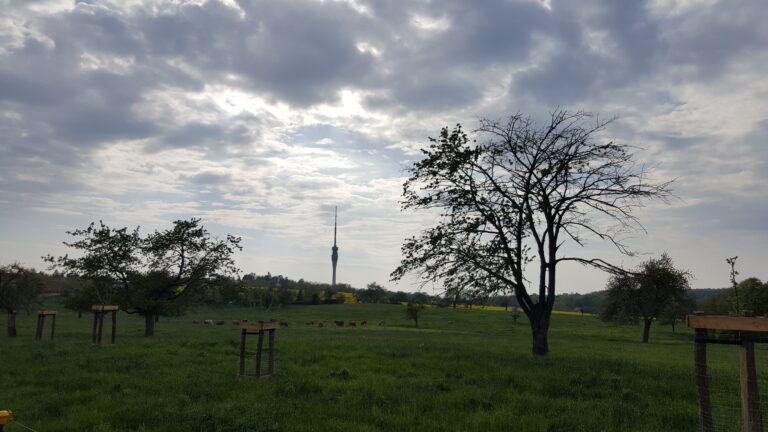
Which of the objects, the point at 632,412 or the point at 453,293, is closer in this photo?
the point at 632,412

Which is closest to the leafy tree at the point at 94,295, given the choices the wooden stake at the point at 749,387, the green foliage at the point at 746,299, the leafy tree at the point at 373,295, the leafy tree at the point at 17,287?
the leafy tree at the point at 17,287

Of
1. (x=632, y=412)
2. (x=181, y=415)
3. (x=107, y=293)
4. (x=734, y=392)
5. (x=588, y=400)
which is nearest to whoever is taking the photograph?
(x=181, y=415)

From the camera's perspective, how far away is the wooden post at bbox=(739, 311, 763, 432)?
795 cm

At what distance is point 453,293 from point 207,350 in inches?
459

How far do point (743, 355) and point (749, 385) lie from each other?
562mm

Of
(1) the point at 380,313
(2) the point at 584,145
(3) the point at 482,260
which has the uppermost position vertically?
(2) the point at 584,145

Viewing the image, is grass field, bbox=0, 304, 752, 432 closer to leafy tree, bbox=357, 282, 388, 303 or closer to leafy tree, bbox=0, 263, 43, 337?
leafy tree, bbox=0, 263, 43, 337

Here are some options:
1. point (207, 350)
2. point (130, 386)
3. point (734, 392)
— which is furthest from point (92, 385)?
point (734, 392)

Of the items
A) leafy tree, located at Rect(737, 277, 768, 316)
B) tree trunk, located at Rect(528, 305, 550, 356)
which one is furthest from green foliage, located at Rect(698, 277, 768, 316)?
tree trunk, located at Rect(528, 305, 550, 356)

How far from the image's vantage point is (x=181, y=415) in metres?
9.94

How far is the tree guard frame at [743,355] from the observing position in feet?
25.5

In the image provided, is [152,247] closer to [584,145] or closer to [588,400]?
[584,145]

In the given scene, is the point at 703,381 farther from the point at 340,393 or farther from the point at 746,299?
the point at 746,299

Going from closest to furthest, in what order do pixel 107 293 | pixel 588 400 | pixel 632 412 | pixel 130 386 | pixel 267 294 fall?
pixel 632 412 → pixel 588 400 → pixel 130 386 → pixel 107 293 → pixel 267 294
